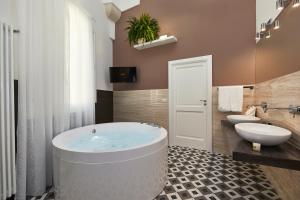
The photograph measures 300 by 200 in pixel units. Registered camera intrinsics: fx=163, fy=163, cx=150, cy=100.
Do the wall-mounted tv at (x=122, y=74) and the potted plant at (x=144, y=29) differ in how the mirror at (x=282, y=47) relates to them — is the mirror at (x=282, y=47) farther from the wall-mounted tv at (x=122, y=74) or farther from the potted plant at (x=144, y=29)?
the wall-mounted tv at (x=122, y=74)

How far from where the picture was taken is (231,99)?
2758mm

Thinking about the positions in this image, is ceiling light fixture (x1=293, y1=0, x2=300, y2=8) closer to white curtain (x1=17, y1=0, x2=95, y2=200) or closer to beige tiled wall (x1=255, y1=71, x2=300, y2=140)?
beige tiled wall (x1=255, y1=71, x2=300, y2=140)

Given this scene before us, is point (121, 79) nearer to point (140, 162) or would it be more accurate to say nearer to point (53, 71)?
point (53, 71)

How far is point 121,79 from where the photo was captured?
12.3 feet

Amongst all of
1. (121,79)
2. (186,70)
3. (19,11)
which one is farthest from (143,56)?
(19,11)

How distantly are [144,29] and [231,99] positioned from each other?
7.17ft

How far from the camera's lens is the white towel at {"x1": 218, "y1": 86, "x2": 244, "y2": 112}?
2715 millimetres

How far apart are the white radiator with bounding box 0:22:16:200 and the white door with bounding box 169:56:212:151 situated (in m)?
2.62

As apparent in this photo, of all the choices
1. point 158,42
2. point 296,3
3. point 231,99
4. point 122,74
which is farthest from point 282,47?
point 122,74

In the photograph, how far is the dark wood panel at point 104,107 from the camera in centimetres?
349

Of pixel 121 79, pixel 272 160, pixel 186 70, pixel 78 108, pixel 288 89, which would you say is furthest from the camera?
pixel 121 79

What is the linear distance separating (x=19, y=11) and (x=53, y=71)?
2.14 feet

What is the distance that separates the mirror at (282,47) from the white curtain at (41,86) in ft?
8.00

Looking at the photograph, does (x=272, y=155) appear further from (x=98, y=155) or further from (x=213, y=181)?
(x=98, y=155)
